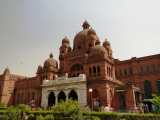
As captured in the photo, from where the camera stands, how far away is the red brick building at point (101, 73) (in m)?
24.9

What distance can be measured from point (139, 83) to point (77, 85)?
46.7 feet

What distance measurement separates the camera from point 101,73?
2530 cm

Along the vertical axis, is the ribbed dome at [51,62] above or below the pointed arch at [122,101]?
→ above

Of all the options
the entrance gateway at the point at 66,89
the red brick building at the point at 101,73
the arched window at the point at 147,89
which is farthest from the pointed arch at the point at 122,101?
the arched window at the point at 147,89

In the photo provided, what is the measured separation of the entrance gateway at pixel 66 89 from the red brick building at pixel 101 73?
1145 millimetres

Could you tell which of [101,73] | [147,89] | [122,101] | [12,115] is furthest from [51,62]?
[147,89]

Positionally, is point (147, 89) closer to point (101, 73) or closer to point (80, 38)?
point (101, 73)

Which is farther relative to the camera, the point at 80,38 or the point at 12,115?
the point at 80,38

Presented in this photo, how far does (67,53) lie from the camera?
A: 113 ft

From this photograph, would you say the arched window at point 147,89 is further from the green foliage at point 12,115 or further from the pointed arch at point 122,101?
the green foliage at point 12,115

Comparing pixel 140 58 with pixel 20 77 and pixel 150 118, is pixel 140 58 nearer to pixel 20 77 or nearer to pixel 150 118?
pixel 150 118

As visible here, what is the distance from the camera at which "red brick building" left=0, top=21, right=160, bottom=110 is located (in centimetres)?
2485

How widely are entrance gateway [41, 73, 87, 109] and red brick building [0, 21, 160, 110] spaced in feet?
3.76

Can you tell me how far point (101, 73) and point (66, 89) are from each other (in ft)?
23.0
